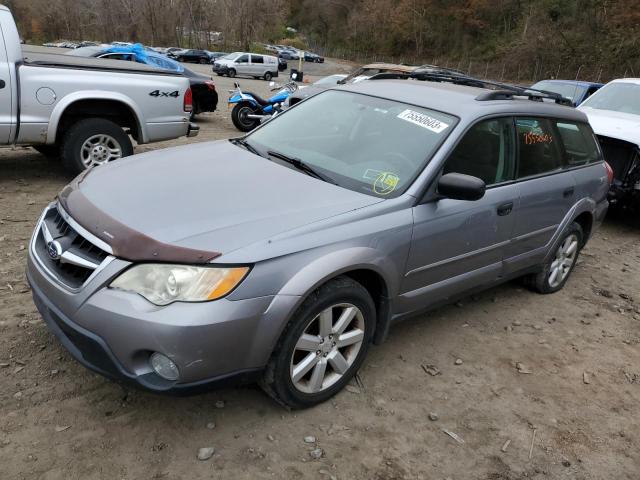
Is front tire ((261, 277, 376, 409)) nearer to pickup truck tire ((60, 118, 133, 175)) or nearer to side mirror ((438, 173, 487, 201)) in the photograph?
side mirror ((438, 173, 487, 201))

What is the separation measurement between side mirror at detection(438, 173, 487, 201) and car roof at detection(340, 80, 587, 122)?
0.57m

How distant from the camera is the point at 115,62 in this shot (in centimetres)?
733

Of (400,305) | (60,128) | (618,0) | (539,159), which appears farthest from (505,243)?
(618,0)

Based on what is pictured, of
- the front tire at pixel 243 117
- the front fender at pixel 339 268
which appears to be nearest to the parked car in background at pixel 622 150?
the front fender at pixel 339 268

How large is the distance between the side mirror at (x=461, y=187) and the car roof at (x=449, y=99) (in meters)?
0.57

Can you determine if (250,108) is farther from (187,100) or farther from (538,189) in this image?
(538,189)

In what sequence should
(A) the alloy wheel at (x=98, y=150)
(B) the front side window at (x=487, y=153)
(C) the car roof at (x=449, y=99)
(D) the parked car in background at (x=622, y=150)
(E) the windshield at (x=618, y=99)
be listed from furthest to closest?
(E) the windshield at (x=618, y=99) → (D) the parked car in background at (x=622, y=150) → (A) the alloy wheel at (x=98, y=150) → (C) the car roof at (x=449, y=99) → (B) the front side window at (x=487, y=153)

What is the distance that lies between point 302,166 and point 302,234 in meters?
0.85

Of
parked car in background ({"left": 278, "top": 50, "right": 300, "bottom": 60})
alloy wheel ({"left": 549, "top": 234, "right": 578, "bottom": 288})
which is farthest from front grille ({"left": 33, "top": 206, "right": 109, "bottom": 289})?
parked car in background ({"left": 278, "top": 50, "right": 300, "bottom": 60})

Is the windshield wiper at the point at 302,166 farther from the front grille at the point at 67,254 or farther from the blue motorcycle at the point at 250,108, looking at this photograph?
the blue motorcycle at the point at 250,108

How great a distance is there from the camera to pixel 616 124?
735cm

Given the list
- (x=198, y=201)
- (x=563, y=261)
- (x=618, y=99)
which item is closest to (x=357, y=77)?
(x=618, y=99)

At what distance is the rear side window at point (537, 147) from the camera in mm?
3846

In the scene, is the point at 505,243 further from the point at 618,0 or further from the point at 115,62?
the point at 618,0
